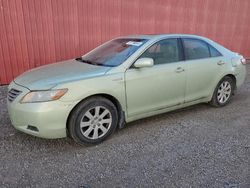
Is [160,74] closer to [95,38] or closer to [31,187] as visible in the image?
[31,187]

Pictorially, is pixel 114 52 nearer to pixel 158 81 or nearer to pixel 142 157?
pixel 158 81

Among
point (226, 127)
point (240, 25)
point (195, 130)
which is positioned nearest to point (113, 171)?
point (195, 130)

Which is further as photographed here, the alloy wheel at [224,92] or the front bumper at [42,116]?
the alloy wheel at [224,92]

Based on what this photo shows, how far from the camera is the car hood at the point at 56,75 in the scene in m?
3.34

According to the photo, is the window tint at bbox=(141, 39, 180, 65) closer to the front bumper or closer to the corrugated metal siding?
the front bumper

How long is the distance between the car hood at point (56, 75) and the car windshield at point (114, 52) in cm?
20

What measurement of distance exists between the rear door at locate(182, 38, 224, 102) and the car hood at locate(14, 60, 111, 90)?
5.11ft

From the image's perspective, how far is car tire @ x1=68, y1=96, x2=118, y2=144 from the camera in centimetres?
337

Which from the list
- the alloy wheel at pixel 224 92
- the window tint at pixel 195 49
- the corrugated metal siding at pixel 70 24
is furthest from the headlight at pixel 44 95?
the corrugated metal siding at pixel 70 24

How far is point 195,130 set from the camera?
403 centimetres

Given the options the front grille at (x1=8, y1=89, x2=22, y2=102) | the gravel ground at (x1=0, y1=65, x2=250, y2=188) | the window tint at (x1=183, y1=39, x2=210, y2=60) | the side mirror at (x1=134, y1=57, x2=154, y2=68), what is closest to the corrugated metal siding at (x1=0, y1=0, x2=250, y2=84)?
the gravel ground at (x1=0, y1=65, x2=250, y2=188)

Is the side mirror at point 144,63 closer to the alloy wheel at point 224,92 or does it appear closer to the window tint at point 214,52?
the window tint at point 214,52

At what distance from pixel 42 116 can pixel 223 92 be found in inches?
138

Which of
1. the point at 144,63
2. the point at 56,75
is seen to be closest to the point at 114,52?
the point at 144,63
